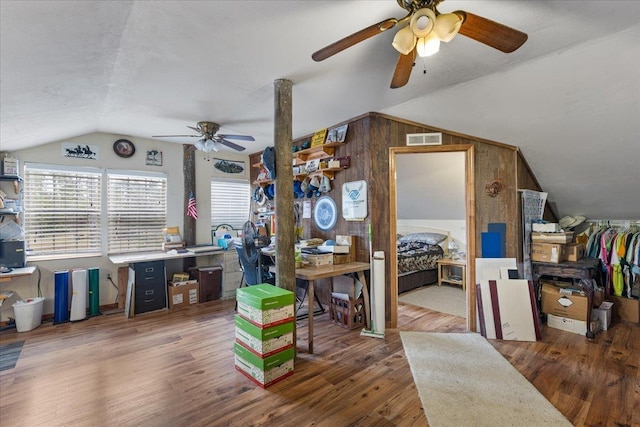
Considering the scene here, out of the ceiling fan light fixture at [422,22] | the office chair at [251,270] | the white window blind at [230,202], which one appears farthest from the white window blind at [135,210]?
the ceiling fan light fixture at [422,22]

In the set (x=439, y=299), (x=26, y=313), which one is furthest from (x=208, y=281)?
(x=439, y=299)

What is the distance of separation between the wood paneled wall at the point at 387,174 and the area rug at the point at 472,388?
28.8 inches

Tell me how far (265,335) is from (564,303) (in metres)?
3.20

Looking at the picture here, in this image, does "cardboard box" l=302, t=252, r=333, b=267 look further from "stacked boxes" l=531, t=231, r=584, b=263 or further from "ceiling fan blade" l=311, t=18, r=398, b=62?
"stacked boxes" l=531, t=231, r=584, b=263

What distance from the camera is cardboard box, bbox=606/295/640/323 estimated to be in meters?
3.34

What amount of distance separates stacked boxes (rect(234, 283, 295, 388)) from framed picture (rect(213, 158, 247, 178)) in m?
3.19

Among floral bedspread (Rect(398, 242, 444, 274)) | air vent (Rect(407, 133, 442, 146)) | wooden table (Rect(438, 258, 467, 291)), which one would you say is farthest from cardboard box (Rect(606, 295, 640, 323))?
air vent (Rect(407, 133, 442, 146))

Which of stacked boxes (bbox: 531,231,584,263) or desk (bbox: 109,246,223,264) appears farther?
desk (bbox: 109,246,223,264)

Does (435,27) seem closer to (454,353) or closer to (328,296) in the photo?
(454,353)

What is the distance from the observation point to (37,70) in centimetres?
187

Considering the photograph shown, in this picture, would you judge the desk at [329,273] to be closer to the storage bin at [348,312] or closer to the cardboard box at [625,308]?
the storage bin at [348,312]

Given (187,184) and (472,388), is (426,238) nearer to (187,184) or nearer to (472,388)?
(472,388)

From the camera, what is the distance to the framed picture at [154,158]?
4.40 m

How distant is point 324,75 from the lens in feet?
7.82
